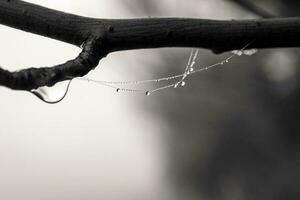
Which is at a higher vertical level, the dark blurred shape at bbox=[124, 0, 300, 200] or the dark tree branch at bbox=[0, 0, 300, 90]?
the dark blurred shape at bbox=[124, 0, 300, 200]

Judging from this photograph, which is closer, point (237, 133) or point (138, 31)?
point (138, 31)

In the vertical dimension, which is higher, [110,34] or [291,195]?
[291,195]

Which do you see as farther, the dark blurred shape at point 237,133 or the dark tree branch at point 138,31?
the dark blurred shape at point 237,133

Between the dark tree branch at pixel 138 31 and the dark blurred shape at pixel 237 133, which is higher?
the dark blurred shape at pixel 237 133

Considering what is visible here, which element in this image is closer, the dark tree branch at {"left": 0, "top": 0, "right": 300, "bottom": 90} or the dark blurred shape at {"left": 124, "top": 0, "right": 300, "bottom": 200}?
the dark tree branch at {"left": 0, "top": 0, "right": 300, "bottom": 90}

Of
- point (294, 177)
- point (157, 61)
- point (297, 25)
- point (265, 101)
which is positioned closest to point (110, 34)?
point (297, 25)

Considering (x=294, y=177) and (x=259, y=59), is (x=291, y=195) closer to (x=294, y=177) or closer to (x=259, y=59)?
(x=294, y=177)

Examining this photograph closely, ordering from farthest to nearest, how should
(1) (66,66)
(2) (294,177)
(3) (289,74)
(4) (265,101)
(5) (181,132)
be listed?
(5) (181,132), (2) (294,177), (4) (265,101), (3) (289,74), (1) (66,66)

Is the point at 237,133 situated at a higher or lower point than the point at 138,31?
higher
